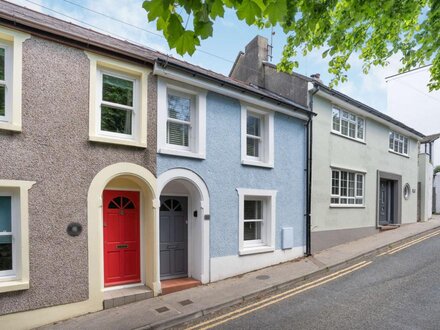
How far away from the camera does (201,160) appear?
8125 mm

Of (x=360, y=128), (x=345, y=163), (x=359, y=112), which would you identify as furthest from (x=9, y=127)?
(x=360, y=128)

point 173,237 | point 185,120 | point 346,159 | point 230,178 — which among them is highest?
point 185,120

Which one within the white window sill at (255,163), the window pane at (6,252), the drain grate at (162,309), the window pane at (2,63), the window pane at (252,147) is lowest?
the drain grate at (162,309)

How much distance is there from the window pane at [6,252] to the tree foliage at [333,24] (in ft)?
16.7

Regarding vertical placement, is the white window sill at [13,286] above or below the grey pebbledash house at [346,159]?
below

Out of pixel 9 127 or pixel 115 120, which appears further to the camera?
pixel 115 120

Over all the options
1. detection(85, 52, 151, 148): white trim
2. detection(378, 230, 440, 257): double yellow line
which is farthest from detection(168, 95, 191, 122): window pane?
detection(378, 230, 440, 257): double yellow line

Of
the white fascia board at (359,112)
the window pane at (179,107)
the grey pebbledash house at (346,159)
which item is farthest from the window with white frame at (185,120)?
the white fascia board at (359,112)

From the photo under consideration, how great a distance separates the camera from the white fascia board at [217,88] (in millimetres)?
7328

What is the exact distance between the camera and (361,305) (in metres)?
6.44

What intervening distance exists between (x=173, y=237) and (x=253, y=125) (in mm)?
4344

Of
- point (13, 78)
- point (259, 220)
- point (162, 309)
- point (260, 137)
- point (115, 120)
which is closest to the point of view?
point (13, 78)

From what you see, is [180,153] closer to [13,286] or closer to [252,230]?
[252,230]

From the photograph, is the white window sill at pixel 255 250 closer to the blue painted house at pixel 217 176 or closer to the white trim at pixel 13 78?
the blue painted house at pixel 217 176
